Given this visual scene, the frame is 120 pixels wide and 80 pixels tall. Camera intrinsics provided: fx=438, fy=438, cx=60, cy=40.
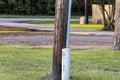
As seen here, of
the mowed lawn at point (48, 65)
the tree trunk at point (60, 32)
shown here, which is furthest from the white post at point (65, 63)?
the mowed lawn at point (48, 65)

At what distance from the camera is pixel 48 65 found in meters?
11.9

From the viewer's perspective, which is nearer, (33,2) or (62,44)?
(62,44)

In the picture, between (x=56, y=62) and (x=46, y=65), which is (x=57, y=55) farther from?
(x=46, y=65)

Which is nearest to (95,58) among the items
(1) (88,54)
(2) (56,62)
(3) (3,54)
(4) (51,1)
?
(1) (88,54)

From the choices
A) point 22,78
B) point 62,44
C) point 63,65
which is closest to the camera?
point 63,65

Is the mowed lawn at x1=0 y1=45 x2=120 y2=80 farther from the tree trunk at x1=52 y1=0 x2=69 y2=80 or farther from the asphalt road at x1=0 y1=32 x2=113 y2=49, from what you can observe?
the asphalt road at x1=0 y1=32 x2=113 y2=49

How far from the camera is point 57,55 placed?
9.19 meters

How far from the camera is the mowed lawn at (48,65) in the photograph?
33.5ft

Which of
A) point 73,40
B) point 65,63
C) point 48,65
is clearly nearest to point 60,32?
point 65,63

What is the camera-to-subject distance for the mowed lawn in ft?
33.5

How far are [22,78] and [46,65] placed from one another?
199cm

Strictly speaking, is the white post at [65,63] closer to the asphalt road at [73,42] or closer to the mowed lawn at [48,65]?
the mowed lawn at [48,65]

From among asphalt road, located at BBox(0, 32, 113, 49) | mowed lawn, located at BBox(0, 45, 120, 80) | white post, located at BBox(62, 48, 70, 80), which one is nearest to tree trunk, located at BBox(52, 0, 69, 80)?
white post, located at BBox(62, 48, 70, 80)

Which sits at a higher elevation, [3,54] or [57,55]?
[57,55]
